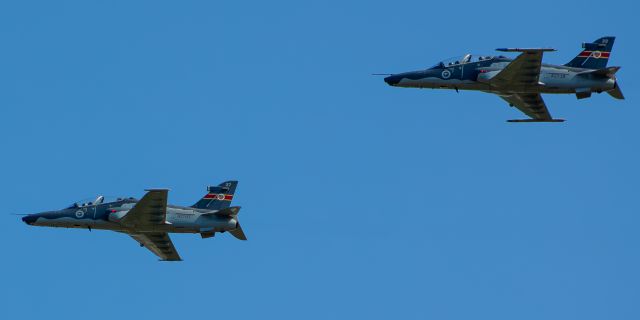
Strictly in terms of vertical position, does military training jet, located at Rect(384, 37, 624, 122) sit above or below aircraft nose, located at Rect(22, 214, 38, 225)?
above

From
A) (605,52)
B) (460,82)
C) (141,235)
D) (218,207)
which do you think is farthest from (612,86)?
(141,235)

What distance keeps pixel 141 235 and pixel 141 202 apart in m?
7.58

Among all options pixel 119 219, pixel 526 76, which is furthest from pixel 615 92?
pixel 119 219

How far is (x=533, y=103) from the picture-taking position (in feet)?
292

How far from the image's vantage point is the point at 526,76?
277 ft

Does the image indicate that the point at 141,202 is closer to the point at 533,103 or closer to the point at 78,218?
the point at 78,218

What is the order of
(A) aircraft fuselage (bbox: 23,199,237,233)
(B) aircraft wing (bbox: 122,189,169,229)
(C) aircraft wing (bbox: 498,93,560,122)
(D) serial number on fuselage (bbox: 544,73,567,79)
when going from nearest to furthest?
(D) serial number on fuselage (bbox: 544,73,567,79)
(B) aircraft wing (bbox: 122,189,169,229)
(A) aircraft fuselage (bbox: 23,199,237,233)
(C) aircraft wing (bbox: 498,93,560,122)

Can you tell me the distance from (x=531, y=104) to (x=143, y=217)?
78.1 ft

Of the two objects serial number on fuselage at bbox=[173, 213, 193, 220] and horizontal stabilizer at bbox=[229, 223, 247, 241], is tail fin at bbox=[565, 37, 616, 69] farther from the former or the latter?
serial number on fuselage at bbox=[173, 213, 193, 220]

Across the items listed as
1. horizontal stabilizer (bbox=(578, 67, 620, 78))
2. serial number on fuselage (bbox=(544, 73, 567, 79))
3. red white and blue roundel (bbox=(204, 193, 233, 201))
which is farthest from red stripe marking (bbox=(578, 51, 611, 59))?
red white and blue roundel (bbox=(204, 193, 233, 201))

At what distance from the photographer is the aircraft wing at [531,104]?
290 feet

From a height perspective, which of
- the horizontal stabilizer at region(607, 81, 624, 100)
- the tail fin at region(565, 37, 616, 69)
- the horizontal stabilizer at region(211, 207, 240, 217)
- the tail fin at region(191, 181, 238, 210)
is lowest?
the horizontal stabilizer at region(211, 207, 240, 217)

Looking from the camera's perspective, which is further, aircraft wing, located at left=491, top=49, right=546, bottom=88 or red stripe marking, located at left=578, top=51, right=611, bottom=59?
red stripe marking, located at left=578, top=51, right=611, bottom=59

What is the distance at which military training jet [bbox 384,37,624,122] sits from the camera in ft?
276
